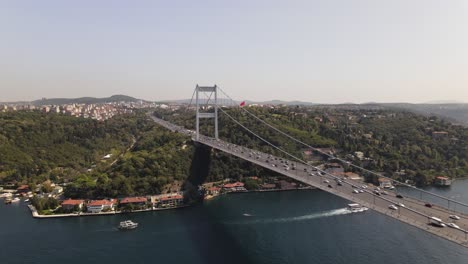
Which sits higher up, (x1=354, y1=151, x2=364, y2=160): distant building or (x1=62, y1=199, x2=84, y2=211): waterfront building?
(x1=354, y1=151, x2=364, y2=160): distant building

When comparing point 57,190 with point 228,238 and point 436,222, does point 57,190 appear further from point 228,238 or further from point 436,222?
point 436,222

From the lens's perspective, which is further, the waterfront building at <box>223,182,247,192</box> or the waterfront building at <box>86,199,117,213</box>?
the waterfront building at <box>223,182,247,192</box>

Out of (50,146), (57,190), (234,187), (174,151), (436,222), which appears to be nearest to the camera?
(436,222)

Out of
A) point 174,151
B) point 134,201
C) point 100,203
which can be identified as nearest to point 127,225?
point 134,201

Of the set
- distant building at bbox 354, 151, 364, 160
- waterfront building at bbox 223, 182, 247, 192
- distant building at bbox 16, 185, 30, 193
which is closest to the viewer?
distant building at bbox 16, 185, 30, 193

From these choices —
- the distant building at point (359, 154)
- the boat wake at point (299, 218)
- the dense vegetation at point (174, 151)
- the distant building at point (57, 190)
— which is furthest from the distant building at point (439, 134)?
the distant building at point (57, 190)

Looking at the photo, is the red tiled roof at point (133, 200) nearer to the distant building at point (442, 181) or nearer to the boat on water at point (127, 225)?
the boat on water at point (127, 225)

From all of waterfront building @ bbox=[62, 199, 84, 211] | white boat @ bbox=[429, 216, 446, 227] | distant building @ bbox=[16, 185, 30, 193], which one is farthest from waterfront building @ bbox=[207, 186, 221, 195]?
white boat @ bbox=[429, 216, 446, 227]

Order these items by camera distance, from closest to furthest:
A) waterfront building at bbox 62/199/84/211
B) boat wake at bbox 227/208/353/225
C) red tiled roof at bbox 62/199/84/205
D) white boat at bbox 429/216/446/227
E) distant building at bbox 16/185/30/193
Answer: white boat at bbox 429/216/446/227, boat wake at bbox 227/208/353/225, waterfront building at bbox 62/199/84/211, red tiled roof at bbox 62/199/84/205, distant building at bbox 16/185/30/193

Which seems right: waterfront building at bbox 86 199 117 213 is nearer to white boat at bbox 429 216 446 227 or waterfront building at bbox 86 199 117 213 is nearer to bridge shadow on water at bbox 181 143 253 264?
bridge shadow on water at bbox 181 143 253 264
